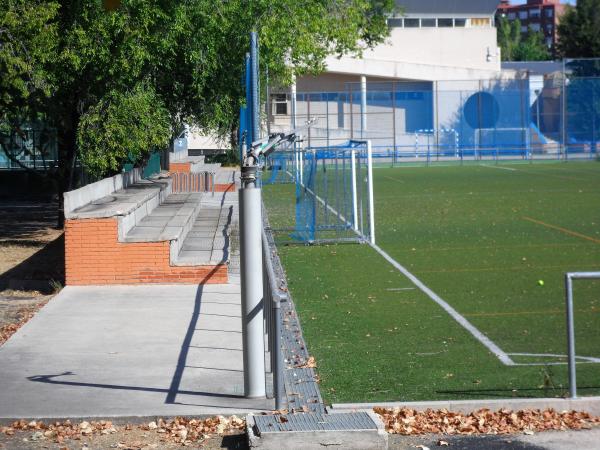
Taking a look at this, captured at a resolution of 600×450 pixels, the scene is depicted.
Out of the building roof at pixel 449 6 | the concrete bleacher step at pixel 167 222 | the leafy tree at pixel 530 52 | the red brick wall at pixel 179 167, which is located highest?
the leafy tree at pixel 530 52

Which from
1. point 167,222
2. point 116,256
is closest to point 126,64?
point 167,222

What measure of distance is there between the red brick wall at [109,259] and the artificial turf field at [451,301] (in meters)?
1.92

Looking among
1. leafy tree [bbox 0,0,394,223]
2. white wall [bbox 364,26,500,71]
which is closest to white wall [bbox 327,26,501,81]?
white wall [bbox 364,26,500,71]

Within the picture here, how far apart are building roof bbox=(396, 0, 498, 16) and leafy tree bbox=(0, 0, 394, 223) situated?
48.3 metres

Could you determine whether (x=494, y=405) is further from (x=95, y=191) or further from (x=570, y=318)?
(x=95, y=191)

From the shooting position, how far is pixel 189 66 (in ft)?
74.8

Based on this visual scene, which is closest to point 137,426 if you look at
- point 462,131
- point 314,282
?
point 314,282

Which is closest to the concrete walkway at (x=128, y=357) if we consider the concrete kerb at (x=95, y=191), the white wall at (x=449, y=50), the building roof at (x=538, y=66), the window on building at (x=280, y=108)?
the concrete kerb at (x=95, y=191)

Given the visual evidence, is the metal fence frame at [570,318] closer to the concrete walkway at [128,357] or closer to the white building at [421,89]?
the concrete walkway at [128,357]

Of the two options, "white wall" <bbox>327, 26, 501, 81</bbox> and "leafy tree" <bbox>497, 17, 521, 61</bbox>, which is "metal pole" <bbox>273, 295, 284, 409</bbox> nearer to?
"white wall" <bbox>327, 26, 501, 81</bbox>

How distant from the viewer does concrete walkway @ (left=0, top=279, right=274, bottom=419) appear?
322 inches

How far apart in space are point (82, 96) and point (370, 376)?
13764 mm

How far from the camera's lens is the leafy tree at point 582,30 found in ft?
271

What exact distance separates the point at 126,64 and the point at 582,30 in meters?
71.7
